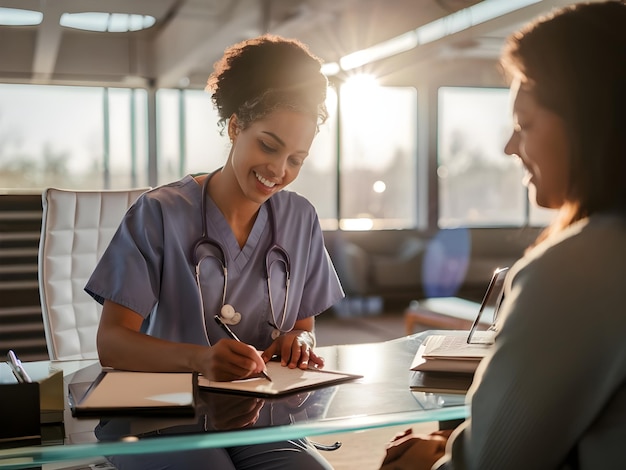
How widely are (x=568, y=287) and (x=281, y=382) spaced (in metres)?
0.66

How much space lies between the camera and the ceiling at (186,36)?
6.70m

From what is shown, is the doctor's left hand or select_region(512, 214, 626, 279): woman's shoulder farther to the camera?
the doctor's left hand

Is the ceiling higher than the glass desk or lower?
higher

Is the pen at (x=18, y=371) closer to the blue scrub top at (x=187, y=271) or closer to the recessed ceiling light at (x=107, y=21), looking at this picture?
the blue scrub top at (x=187, y=271)

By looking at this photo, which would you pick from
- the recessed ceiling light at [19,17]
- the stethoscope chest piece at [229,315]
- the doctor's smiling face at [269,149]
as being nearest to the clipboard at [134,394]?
the stethoscope chest piece at [229,315]

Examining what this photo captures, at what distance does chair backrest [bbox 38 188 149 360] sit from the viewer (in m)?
2.02

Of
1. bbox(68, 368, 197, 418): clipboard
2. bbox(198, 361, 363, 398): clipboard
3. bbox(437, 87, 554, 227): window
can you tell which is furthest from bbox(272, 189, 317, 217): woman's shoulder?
bbox(437, 87, 554, 227): window

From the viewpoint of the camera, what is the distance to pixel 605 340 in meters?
0.78

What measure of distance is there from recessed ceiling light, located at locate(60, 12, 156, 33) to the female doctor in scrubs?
19.1 ft

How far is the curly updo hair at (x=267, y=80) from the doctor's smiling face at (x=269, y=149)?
2 cm

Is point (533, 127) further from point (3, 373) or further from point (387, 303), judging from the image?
point (387, 303)

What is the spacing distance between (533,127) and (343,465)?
7.32 feet

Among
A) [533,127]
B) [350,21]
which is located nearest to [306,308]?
[533,127]

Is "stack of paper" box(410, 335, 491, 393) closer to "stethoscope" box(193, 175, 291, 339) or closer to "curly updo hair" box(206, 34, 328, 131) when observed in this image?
"stethoscope" box(193, 175, 291, 339)
